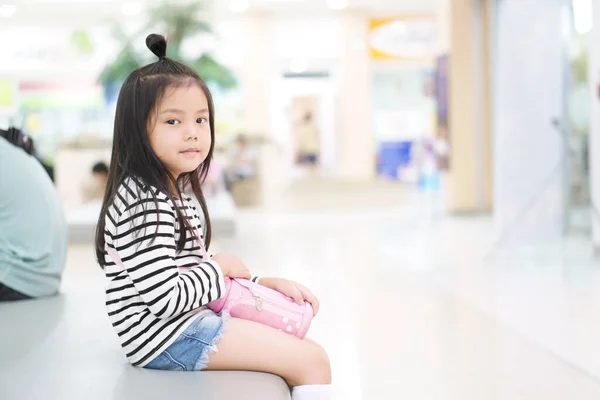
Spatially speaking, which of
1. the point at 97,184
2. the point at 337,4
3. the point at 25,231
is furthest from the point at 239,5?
the point at 25,231

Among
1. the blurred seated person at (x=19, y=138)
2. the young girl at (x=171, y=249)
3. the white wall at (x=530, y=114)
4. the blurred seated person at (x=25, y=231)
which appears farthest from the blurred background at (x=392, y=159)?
the young girl at (x=171, y=249)

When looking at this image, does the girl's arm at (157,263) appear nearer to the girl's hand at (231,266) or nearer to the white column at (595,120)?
the girl's hand at (231,266)

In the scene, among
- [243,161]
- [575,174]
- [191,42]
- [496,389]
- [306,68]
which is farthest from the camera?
[306,68]

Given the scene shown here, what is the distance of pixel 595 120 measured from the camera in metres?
6.01

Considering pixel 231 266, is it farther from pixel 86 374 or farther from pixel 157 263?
pixel 86 374

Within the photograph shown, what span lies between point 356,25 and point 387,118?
2.78 m

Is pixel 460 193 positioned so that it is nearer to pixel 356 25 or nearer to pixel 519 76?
pixel 519 76

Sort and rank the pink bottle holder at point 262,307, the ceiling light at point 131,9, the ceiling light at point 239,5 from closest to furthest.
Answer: the pink bottle holder at point 262,307 < the ceiling light at point 239,5 < the ceiling light at point 131,9

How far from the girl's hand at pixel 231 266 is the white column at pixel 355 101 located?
15057 mm

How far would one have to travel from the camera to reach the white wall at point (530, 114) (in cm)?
602

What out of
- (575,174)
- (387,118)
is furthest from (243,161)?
(575,174)

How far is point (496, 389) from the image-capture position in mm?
2689

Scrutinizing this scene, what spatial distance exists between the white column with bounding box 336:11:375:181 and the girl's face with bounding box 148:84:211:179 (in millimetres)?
15150

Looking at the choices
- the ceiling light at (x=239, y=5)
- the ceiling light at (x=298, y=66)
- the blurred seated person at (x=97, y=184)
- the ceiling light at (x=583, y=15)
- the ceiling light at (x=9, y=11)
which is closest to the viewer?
the ceiling light at (x=583, y=15)
